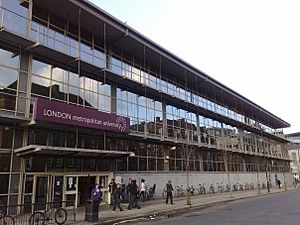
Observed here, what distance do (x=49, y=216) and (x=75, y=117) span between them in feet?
21.8

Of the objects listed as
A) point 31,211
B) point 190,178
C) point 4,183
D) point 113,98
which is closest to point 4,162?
point 4,183

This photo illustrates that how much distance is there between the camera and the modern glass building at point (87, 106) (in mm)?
18438

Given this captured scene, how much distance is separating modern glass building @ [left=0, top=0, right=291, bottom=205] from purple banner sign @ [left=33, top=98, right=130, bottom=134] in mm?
60

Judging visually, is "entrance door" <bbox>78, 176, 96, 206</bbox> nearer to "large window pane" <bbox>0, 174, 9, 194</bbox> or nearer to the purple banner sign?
the purple banner sign

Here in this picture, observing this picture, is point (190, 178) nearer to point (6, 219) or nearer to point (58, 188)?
point (58, 188)

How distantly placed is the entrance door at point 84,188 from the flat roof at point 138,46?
1074 cm

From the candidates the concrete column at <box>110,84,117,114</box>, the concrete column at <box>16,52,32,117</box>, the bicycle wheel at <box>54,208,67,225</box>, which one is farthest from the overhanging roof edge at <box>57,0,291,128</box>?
the bicycle wheel at <box>54,208,67,225</box>

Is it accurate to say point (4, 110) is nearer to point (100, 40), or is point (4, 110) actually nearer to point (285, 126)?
point (100, 40)

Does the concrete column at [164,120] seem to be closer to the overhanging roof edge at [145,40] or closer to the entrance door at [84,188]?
the overhanging roof edge at [145,40]

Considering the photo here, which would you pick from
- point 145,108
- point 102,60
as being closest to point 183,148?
point 145,108

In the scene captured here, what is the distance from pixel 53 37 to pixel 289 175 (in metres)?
64.5

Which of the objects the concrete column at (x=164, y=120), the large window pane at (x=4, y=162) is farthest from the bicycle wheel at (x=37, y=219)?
the concrete column at (x=164, y=120)

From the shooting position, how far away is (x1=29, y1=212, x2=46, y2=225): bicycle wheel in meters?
Answer: 13.5

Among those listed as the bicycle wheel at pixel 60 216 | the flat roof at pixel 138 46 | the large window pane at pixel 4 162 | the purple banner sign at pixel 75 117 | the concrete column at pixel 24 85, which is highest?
the flat roof at pixel 138 46
